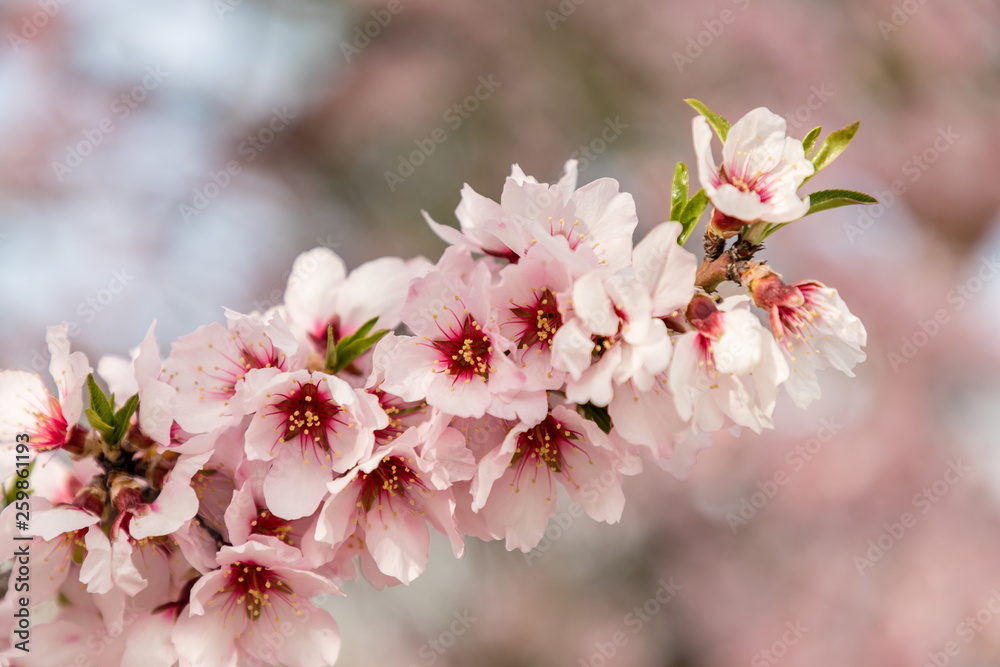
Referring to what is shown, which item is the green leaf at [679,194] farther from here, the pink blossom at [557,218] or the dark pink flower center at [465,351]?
the dark pink flower center at [465,351]

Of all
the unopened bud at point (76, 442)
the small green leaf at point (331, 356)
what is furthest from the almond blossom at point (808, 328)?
the unopened bud at point (76, 442)

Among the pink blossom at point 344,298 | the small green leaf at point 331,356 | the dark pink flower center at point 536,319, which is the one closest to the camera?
the dark pink flower center at point 536,319

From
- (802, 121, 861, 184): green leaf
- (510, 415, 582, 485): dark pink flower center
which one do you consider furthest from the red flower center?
(802, 121, 861, 184): green leaf

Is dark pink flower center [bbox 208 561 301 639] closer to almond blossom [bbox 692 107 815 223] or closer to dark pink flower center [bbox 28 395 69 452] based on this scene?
dark pink flower center [bbox 28 395 69 452]

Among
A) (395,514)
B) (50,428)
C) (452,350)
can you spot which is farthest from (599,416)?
(50,428)

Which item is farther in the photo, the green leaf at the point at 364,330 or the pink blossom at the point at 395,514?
the green leaf at the point at 364,330

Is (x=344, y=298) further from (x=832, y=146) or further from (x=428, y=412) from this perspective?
(x=832, y=146)
